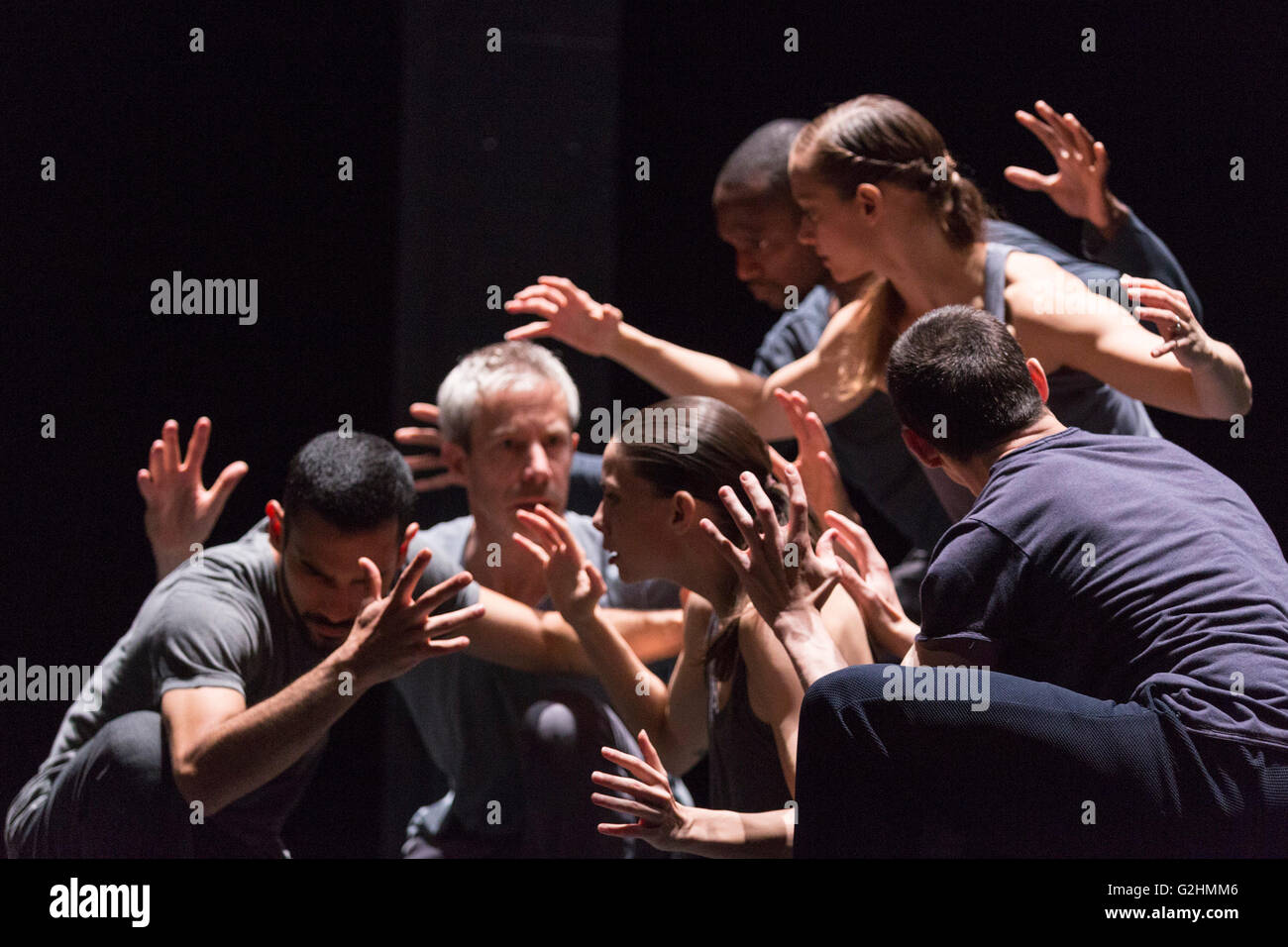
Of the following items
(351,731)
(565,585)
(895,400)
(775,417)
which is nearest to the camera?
(895,400)

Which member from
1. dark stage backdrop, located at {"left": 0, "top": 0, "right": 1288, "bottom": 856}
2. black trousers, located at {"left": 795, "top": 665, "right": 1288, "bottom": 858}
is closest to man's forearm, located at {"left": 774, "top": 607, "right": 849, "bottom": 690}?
black trousers, located at {"left": 795, "top": 665, "right": 1288, "bottom": 858}

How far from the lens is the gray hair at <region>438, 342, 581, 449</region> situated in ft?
9.61

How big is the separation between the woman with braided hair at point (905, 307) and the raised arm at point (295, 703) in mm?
778

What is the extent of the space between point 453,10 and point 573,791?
68.5 inches

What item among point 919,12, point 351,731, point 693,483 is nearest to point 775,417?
point 693,483

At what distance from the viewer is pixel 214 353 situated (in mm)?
3281

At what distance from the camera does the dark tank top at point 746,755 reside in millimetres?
2148

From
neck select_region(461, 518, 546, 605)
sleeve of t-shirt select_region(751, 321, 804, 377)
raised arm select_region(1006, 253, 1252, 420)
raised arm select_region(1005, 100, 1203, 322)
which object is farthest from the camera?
sleeve of t-shirt select_region(751, 321, 804, 377)

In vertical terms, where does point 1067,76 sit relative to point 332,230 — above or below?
above

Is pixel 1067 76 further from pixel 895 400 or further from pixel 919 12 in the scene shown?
pixel 895 400

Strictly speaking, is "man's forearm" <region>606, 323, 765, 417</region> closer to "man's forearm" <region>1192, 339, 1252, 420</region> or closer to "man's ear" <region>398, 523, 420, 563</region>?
"man's ear" <region>398, 523, 420, 563</region>

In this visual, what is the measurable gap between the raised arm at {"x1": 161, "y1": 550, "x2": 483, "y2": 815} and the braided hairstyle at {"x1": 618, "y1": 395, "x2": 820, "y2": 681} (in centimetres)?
41

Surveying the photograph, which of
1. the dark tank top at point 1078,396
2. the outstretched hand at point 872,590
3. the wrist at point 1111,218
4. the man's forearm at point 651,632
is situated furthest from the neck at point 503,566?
the wrist at point 1111,218

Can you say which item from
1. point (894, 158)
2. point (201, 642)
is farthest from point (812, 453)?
point (201, 642)
